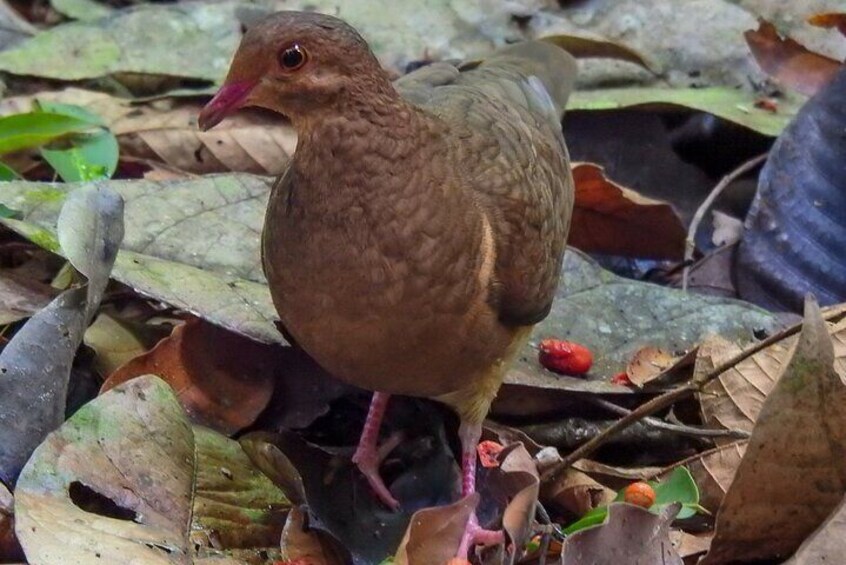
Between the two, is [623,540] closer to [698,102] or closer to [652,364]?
[652,364]

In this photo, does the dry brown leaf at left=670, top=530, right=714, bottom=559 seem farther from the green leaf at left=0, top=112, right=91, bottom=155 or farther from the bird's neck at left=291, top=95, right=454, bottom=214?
the green leaf at left=0, top=112, right=91, bottom=155

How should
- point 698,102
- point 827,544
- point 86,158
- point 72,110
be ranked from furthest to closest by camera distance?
point 698,102 → point 72,110 → point 86,158 → point 827,544

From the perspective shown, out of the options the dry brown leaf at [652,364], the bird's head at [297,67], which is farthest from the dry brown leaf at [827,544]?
the bird's head at [297,67]

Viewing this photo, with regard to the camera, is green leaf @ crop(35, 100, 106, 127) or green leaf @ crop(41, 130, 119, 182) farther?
green leaf @ crop(35, 100, 106, 127)

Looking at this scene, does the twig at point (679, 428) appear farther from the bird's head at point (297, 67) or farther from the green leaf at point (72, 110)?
the green leaf at point (72, 110)

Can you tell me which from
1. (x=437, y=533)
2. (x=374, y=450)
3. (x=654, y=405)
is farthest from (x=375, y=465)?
(x=654, y=405)

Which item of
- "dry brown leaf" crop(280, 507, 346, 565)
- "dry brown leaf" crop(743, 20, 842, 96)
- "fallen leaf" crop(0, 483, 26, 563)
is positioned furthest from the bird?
"dry brown leaf" crop(743, 20, 842, 96)
